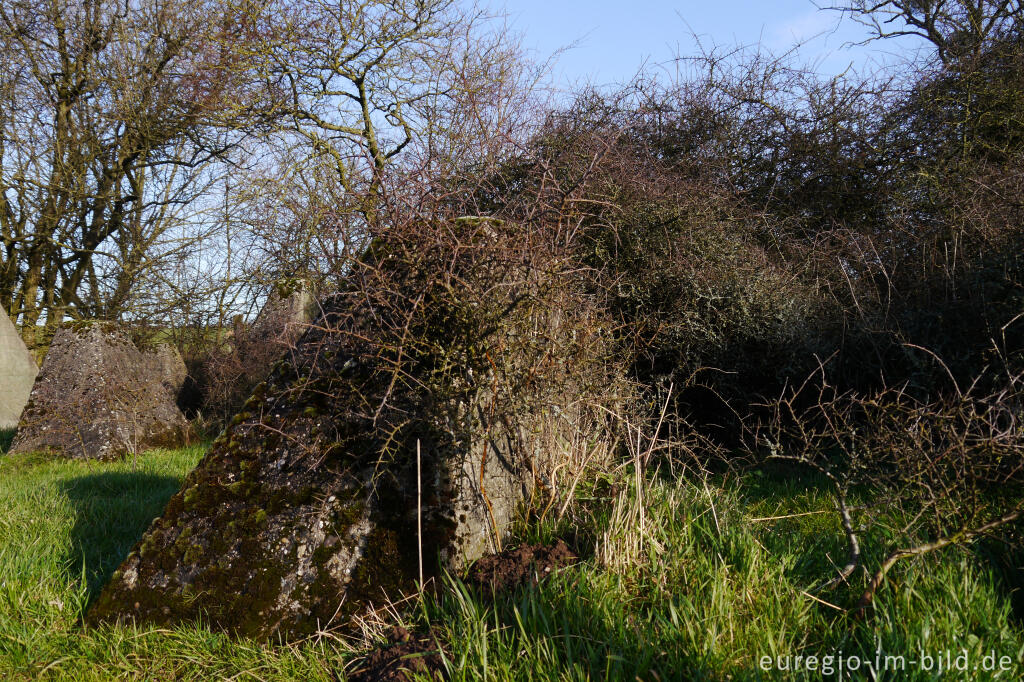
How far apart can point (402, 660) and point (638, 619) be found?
2.97ft

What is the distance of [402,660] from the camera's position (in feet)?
8.17

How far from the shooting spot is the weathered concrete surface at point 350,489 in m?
3.05

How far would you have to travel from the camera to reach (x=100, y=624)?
10.2ft

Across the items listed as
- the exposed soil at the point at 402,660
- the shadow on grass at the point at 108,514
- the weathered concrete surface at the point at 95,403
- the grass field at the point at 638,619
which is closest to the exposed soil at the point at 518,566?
the grass field at the point at 638,619

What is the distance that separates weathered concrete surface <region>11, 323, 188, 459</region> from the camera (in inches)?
321

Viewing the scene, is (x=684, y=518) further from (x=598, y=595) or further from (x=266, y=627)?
(x=266, y=627)

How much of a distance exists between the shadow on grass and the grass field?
7 centimetres

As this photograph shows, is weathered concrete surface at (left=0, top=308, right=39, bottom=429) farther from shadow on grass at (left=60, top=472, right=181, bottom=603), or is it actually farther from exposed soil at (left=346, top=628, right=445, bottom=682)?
exposed soil at (left=346, top=628, right=445, bottom=682)

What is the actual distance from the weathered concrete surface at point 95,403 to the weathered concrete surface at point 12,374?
254 cm

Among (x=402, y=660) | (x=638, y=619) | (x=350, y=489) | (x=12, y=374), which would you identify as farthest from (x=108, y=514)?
(x=12, y=374)

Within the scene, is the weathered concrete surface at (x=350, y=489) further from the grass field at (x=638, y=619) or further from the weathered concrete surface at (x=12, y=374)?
the weathered concrete surface at (x=12, y=374)

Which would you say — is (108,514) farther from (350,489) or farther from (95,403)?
(95,403)

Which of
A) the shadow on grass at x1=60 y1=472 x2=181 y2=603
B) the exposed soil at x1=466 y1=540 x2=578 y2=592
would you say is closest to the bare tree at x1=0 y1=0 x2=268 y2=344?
the shadow on grass at x1=60 y1=472 x2=181 y2=603

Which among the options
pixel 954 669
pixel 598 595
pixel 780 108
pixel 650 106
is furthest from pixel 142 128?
pixel 954 669
